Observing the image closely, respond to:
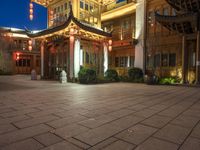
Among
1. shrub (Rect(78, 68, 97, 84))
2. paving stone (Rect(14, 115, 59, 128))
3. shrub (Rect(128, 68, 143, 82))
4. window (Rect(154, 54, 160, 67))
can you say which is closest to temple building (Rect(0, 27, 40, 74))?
shrub (Rect(78, 68, 97, 84))

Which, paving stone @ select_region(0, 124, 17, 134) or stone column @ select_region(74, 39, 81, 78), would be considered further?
stone column @ select_region(74, 39, 81, 78)

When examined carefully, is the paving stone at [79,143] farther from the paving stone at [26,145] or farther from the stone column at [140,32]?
the stone column at [140,32]

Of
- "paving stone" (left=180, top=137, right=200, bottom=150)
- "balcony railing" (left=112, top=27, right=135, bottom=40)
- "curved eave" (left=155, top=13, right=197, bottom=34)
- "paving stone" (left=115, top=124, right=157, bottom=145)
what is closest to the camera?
"paving stone" (left=180, top=137, right=200, bottom=150)

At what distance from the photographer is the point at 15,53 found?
24891 mm

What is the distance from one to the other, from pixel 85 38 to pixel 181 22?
745 centimetres

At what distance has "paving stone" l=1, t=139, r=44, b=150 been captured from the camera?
81.5 inches

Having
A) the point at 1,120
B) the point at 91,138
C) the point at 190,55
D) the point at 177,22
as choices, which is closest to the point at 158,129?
the point at 91,138

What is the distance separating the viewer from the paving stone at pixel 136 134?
2.41 meters

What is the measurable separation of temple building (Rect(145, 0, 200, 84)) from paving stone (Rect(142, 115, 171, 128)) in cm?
861

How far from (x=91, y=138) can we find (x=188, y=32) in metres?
11.9

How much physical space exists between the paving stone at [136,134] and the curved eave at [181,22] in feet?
30.7

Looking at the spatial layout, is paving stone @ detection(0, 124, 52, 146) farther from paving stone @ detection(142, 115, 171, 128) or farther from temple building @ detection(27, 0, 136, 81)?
temple building @ detection(27, 0, 136, 81)

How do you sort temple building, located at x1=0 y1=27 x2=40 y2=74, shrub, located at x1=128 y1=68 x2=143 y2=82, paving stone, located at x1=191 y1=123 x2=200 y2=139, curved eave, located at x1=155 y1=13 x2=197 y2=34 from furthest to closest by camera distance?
1. temple building, located at x1=0 y1=27 x2=40 y2=74
2. shrub, located at x1=128 y1=68 x2=143 y2=82
3. curved eave, located at x1=155 y1=13 x2=197 y2=34
4. paving stone, located at x1=191 y1=123 x2=200 y2=139

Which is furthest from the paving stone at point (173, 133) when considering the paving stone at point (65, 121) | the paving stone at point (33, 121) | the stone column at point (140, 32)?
the stone column at point (140, 32)
